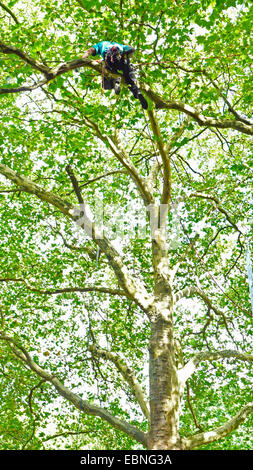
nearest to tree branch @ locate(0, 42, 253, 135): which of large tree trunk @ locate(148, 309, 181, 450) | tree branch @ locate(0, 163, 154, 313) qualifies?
tree branch @ locate(0, 163, 154, 313)

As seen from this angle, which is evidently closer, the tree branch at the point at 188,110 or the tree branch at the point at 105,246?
the tree branch at the point at 188,110

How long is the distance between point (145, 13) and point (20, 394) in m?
9.34

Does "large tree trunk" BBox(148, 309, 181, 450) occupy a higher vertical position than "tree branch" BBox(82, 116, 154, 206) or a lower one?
lower

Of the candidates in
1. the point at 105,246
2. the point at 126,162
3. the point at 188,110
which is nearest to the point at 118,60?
the point at 188,110

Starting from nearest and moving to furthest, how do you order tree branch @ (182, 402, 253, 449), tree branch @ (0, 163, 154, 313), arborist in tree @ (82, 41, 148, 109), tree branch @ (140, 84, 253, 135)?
arborist in tree @ (82, 41, 148, 109) < tree branch @ (140, 84, 253, 135) < tree branch @ (182, 402, 253, 449) < tree branch @ (0, 163, 154, 313)

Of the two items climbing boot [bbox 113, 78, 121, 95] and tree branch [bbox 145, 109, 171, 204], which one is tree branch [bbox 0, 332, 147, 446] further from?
climbing boot [bbox 113, 78, 121, 95]

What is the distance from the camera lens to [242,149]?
10.2m

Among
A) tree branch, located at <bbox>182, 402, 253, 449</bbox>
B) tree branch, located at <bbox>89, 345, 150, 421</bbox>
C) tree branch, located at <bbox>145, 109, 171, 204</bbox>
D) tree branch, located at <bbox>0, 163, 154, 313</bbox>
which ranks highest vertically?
tree branch, located at <bbox>145, 109, 171, 204</bbox>

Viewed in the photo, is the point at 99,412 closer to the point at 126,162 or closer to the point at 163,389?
the point at 163,389

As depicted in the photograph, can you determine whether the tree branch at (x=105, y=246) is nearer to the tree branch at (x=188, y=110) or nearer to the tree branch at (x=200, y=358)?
the tree branch at (x=200, y=358)

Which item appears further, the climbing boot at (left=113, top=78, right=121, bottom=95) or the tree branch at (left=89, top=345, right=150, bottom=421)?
the tree branch at (left=89, top=345, right=150, bottom=421)

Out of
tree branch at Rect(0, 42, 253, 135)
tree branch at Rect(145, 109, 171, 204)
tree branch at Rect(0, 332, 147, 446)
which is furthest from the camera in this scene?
tree branch at Rect(145, 109, 171, 204)

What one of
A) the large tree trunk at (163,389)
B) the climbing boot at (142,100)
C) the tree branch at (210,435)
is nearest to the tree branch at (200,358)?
the large tree trunk at (163,389)

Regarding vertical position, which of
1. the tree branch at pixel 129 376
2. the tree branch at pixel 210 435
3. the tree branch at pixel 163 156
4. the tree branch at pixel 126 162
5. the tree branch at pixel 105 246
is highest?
the tree branch at pixel 126 162
